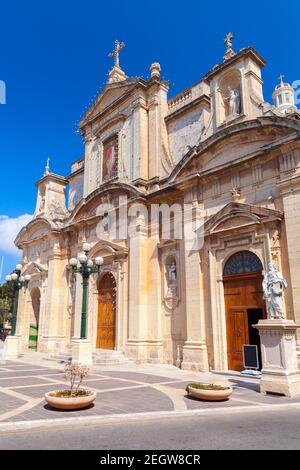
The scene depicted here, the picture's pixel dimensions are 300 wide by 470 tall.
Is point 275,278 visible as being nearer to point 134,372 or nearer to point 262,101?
point 134,372

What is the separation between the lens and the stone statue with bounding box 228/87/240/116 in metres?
16.0

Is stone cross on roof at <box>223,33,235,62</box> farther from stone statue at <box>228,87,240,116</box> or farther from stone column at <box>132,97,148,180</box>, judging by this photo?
stone column at <box>132,97,148,180</box>

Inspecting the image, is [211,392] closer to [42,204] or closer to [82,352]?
[82,352]

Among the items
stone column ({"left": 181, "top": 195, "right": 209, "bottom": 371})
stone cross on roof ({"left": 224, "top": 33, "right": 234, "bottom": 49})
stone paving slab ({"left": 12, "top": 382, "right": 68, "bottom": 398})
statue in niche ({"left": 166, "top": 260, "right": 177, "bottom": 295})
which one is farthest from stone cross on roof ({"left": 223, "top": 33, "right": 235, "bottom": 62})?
stone paving slab ({"left": 12, "top": 382, "right": 68, "bottom": 398})

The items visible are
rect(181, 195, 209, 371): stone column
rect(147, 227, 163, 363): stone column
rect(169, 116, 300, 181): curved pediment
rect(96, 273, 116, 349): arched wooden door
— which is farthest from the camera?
rect(96, 273, 116, 349): arched wooden door

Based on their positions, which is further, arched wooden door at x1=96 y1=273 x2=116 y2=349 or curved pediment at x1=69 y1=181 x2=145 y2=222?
arched wooden door at x1=96 y1=273 x2=116 y2=349

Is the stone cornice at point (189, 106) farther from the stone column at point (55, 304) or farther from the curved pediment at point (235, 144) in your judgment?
the stone column at point (55, 304)

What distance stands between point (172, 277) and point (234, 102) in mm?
8297

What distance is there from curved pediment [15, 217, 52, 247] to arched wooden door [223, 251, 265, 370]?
47.2 feet

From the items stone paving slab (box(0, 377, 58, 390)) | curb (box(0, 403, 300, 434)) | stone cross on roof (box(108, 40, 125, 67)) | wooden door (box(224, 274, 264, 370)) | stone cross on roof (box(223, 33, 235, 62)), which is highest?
stone cross on roof (box(108, 40, 125, 67))

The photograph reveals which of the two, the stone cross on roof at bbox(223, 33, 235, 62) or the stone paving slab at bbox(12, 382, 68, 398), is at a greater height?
the stone cross on roof at bbox(223, 33, 235, 62)

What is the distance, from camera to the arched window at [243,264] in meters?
13.7

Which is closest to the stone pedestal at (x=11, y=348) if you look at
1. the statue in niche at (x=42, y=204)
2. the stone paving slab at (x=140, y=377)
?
the stone paving slab at (x=140, y=377)

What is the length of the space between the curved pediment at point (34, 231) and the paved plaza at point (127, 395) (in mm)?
12829
